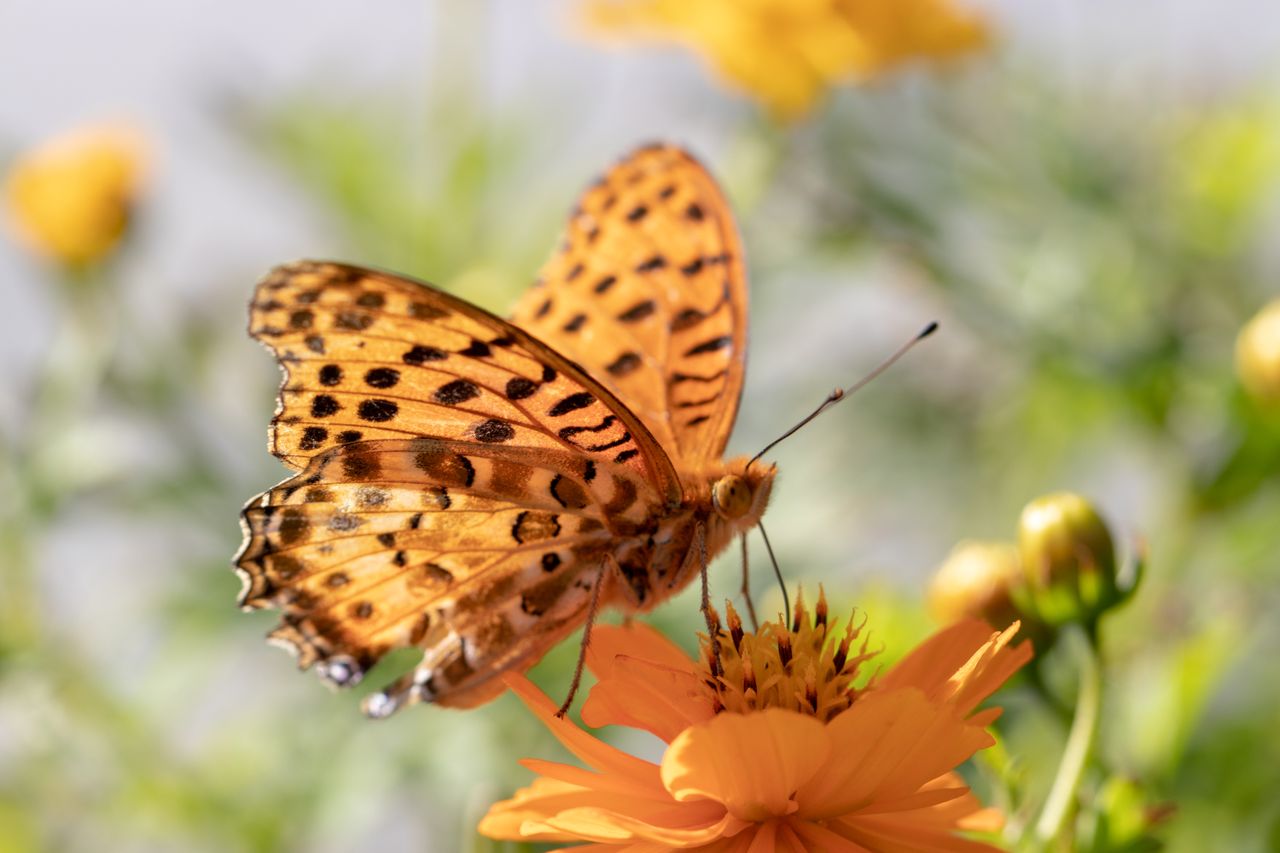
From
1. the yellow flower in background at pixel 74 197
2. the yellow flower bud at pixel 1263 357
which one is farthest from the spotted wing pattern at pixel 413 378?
the yellow flower in background at pixel 74 197

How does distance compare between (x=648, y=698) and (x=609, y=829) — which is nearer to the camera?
(x=609, y=829)

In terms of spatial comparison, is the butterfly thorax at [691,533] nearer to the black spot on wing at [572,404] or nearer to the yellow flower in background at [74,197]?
the black spot on wing at [572,404]

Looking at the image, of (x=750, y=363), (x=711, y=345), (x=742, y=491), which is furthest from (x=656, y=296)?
(x=750, y=363)

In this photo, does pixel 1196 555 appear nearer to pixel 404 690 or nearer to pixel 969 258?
pixel 969 258

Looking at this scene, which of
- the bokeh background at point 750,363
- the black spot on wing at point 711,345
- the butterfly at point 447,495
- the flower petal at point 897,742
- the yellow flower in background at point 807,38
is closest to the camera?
the flower petal at point 897,742

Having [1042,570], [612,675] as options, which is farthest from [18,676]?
[1042,570]

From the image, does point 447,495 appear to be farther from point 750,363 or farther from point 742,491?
point 750,363

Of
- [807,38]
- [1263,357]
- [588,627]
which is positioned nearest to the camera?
[588,627]
